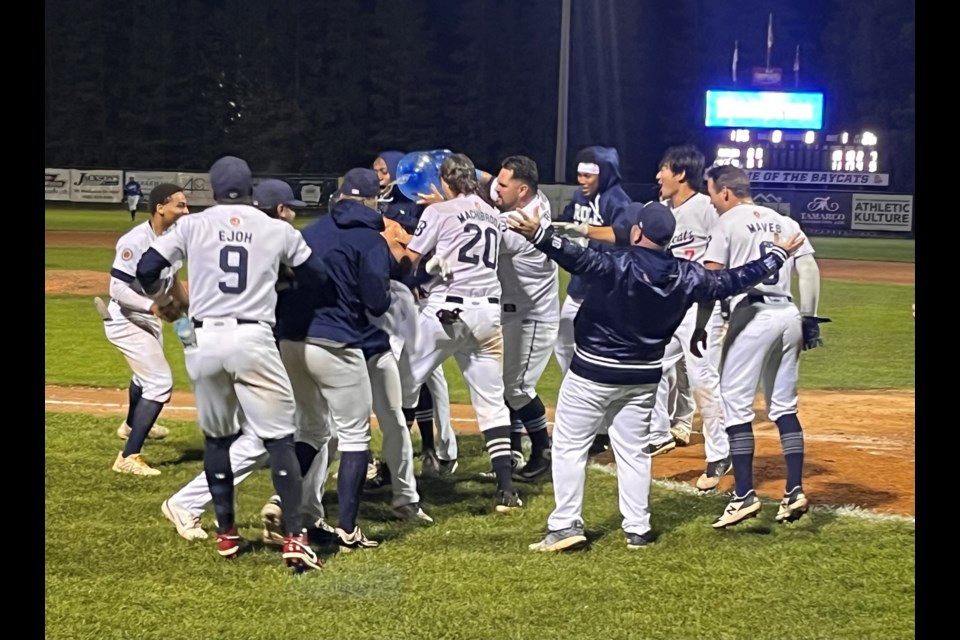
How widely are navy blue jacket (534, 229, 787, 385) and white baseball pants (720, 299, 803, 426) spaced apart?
0.70 m

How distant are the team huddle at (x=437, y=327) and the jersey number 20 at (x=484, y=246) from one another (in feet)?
0.04

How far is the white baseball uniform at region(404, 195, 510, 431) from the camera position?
22.8 feet

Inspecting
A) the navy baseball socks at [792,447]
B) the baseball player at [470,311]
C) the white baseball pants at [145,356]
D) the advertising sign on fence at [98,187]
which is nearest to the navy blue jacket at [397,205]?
the baseball player at [470,311]

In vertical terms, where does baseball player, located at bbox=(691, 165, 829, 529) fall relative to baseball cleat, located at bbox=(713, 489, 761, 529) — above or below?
above

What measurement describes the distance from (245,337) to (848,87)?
51.4m

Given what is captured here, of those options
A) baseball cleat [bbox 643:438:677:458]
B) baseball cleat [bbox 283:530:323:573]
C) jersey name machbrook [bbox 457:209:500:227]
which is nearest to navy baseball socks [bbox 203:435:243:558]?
baseball cleat [bbox 283:530:323:573]

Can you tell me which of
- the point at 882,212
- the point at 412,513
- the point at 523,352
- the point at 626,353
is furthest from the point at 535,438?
the point at 882,212

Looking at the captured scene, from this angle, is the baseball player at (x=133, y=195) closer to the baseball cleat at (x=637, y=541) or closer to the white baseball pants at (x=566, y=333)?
the white baseball pants at (x=566, y=333)

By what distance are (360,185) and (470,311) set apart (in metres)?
1.27

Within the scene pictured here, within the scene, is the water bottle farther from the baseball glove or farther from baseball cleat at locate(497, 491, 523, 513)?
the baseball glove

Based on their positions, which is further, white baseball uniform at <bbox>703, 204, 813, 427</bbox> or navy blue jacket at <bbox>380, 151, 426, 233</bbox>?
navy blue jacket at <bbox>380, 151, 426, 233</bbox>

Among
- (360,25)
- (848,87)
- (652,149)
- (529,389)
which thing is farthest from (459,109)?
(529,389)
